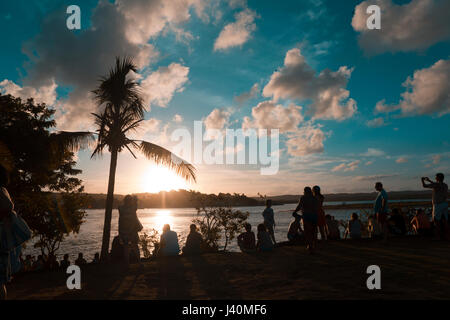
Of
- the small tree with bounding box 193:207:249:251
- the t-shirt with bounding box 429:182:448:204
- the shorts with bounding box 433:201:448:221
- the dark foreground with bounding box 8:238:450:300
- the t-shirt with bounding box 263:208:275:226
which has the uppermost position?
the t-shirt with bounding box 429:182:448:204

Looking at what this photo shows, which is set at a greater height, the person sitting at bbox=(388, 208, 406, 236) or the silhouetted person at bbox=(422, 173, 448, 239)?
the silhouetted person at bbox=(422, 173, 448, 239)

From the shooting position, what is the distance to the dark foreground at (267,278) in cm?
494

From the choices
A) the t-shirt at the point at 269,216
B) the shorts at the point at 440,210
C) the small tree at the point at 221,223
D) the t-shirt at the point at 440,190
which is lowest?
the small tree at the point at 221,223

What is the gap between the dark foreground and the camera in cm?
494

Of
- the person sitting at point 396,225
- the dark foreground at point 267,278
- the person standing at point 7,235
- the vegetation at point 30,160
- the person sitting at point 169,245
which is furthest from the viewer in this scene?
the vegetation at point 30,160

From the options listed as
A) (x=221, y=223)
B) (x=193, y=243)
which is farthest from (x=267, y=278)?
(x=221, y=223)

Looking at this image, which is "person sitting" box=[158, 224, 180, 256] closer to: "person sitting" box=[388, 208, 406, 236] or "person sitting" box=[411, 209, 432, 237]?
"person sitting" box=[388, 208, 406, 236]

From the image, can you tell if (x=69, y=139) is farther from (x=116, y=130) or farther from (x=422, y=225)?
(x=422, y=225)

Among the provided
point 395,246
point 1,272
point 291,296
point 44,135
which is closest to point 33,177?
point 44,135

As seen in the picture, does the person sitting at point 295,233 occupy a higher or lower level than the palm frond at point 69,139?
lower

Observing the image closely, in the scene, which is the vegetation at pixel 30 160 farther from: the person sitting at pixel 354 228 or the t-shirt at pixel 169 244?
the person sitting at pixel 354 228

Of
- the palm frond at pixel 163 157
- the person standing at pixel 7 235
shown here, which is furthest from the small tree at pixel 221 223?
the person standing at pixel 7 235

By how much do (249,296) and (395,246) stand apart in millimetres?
7373

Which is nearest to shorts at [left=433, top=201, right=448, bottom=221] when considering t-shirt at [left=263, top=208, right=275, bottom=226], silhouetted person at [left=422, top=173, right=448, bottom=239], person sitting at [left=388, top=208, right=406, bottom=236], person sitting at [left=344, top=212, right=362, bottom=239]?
silhouetted person at [left=422, top=173, right=448, bottom=239]
